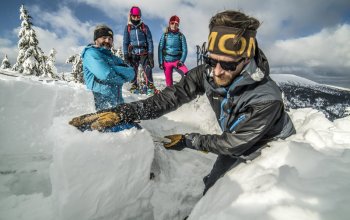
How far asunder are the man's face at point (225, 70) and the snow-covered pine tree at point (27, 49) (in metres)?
22.4

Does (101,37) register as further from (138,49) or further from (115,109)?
(138,49)

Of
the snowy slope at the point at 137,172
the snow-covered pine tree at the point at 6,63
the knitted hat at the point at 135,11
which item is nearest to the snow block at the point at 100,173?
the snowy slope at the point at 137,172

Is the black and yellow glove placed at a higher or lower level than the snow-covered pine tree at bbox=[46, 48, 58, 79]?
lower

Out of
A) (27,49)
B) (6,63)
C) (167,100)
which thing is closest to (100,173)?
(167,100)

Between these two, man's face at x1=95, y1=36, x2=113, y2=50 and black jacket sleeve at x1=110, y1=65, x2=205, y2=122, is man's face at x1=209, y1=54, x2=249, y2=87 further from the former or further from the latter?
man's face at x1=95, y1=36, x2=113, y2=50

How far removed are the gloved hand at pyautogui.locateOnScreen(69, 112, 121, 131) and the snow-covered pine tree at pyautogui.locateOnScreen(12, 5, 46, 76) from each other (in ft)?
70.9

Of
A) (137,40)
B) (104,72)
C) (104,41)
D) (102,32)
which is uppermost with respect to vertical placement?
(137,40)

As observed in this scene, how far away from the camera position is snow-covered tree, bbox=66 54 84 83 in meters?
28.2

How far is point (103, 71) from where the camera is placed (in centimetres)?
365

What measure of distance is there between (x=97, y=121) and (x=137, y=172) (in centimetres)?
87

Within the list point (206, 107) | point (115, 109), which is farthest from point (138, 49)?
point (115, 109)

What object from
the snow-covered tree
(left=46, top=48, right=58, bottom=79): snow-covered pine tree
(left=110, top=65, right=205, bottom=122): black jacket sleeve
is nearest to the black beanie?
(left=110, top=65, right=205, bottom=122): black jacket sleeve

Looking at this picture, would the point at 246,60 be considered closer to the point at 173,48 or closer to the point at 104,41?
the point at 104,41

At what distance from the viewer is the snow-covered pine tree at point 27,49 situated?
68.1 feet
